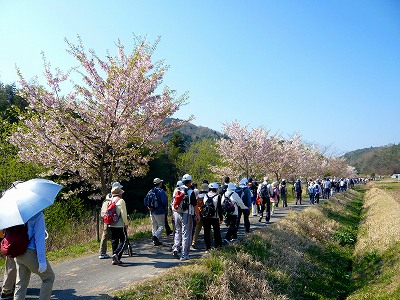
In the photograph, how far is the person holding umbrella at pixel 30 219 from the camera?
470 centimetres

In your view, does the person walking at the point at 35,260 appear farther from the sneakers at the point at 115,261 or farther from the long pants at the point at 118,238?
the sneakers at the point at 115,261

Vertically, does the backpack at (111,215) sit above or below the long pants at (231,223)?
above

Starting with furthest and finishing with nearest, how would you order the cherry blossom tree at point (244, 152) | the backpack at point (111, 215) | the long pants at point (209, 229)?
the cherry blossom tree at point (244, 152) < the long pants at point (209, 229) < the backpack at point (111, 215)

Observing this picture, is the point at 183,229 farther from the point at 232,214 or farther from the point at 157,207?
the point at 232,214

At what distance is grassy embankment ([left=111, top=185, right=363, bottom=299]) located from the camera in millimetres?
7195

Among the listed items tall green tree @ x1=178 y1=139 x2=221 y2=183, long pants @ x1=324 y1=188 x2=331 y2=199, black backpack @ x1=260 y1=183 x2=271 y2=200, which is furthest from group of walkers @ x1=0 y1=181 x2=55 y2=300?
tall green tree @ x1=178 y1=139 x2=221 y2=183

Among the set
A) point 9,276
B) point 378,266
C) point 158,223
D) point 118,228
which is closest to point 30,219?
point 9,276

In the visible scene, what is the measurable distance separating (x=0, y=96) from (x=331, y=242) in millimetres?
33622

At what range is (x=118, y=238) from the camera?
28.6 feet

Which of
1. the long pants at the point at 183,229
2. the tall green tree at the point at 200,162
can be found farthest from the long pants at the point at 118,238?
the tall green tree at the point at 200,162

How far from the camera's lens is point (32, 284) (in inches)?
290

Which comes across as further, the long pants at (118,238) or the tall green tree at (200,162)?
the tall green tree at (200,162)

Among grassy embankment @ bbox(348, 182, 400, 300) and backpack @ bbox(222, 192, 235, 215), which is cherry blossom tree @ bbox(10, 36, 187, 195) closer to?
backpack @ bbox(222, 192, 235, 215)

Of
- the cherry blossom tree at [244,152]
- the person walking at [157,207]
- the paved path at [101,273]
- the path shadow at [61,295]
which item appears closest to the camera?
the path shadow at [61,295]
